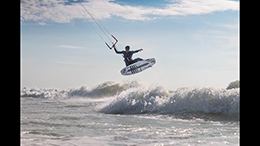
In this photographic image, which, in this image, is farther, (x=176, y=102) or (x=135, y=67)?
(x=176, y=102)

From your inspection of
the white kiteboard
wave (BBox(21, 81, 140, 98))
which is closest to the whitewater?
the white kiteboard

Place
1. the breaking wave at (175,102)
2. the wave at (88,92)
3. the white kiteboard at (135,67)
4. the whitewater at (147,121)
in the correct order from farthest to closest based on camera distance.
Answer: the wave at (88,92) → the breaking wave at (175,102) → the white kiteboard at (135,67) → the whitewater at (147,121)

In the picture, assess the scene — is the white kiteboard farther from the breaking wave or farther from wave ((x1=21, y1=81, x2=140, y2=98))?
wave ((x1=21, y1=81, x2=140, y2=98))

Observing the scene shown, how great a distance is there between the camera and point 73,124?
5.91 m

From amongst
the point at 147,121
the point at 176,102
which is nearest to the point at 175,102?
the point at 176,102

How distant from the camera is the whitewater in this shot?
14.2 ft

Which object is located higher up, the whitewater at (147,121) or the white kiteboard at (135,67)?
the white kiteboard at (135,67)

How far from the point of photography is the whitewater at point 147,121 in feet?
14.2

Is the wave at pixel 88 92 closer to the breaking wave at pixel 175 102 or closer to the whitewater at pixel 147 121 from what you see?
the whitewater at pixel 147 121

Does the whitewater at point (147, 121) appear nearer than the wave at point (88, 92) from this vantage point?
Yes

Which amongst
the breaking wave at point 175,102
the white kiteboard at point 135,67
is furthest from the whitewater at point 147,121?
the white kiteboard at point 135,67

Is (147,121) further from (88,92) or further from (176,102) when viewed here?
(88,92)

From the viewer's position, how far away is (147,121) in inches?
262
